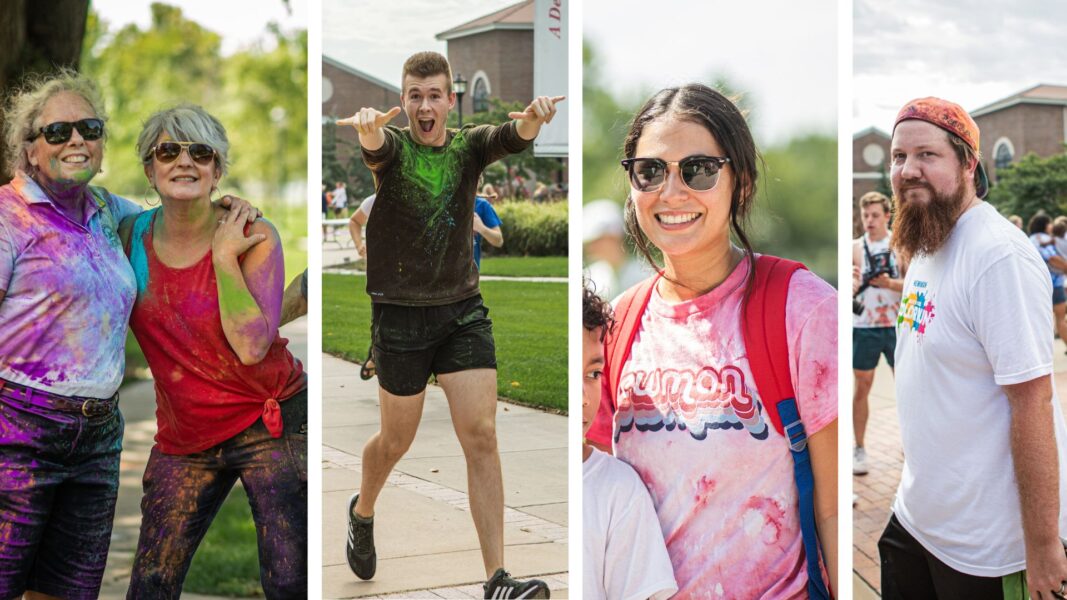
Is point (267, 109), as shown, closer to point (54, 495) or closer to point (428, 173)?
point (428, 173)

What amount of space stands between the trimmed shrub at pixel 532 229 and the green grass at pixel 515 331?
4.4 inches

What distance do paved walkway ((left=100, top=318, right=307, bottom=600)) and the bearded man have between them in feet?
6.82

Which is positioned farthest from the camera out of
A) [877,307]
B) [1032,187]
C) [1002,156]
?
[877,307]

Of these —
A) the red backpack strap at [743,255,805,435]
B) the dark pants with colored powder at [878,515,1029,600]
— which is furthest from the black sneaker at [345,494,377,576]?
the dark pants with colored powder at [878,515,1029,600]

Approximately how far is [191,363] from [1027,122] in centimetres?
319

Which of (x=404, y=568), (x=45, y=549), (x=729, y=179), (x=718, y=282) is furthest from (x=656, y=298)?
(x=45, y=549)

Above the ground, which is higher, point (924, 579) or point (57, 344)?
point (57, 344)

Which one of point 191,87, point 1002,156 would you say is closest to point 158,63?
point 191,87

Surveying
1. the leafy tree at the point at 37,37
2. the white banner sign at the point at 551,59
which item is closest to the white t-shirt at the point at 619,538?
the white banner sign at the point at 551,59

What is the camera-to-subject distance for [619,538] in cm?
358

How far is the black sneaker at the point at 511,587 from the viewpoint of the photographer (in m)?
3.69

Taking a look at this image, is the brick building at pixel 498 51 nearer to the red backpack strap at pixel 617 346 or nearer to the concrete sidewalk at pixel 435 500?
the red backpack strap at pixel 617 346

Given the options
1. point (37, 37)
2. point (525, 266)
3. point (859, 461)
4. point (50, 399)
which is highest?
point (37, 37)

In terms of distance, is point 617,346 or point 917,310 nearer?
point 917,310
